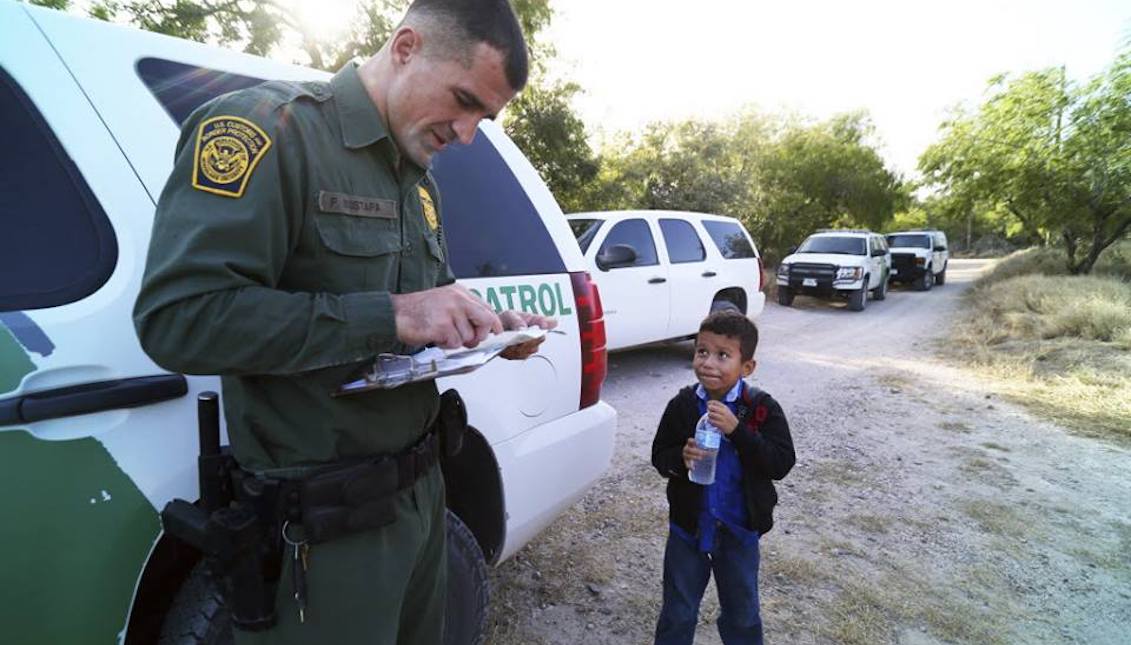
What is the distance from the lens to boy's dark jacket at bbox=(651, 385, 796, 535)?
74.7 inches

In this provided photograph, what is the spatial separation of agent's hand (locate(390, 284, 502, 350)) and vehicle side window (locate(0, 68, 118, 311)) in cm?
76

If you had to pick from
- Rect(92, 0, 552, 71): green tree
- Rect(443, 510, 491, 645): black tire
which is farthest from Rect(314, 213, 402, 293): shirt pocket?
Rect(92, 0, 552, 71): green tree

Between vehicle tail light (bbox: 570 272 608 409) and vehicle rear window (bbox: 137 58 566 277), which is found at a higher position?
vehicle rear window (bbox: 137 58 566 277)

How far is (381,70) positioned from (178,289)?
60 cm

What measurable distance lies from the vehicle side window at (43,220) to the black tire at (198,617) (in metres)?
0.69

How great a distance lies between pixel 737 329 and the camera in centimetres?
206

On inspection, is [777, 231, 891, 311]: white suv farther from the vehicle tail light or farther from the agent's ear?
the agent's ear

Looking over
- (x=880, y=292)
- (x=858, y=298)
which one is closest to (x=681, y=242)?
(x=858, y=298)

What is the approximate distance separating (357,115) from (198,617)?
117 centimetres

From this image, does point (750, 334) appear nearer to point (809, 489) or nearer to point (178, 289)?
point (178, 289)

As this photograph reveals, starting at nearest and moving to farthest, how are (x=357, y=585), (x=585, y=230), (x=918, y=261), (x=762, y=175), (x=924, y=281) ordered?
1. (x=357, y=585)
2. (x=585, y=230)
3. (x=918, y=261)
4. (x=924, y=281)
5. (x=762, y=175)

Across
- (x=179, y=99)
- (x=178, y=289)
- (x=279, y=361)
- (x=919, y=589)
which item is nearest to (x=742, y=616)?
(x=919, y=589)

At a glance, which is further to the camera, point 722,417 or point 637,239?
point 637,239

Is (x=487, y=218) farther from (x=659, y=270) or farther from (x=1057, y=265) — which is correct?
(x=1057, y=265)
